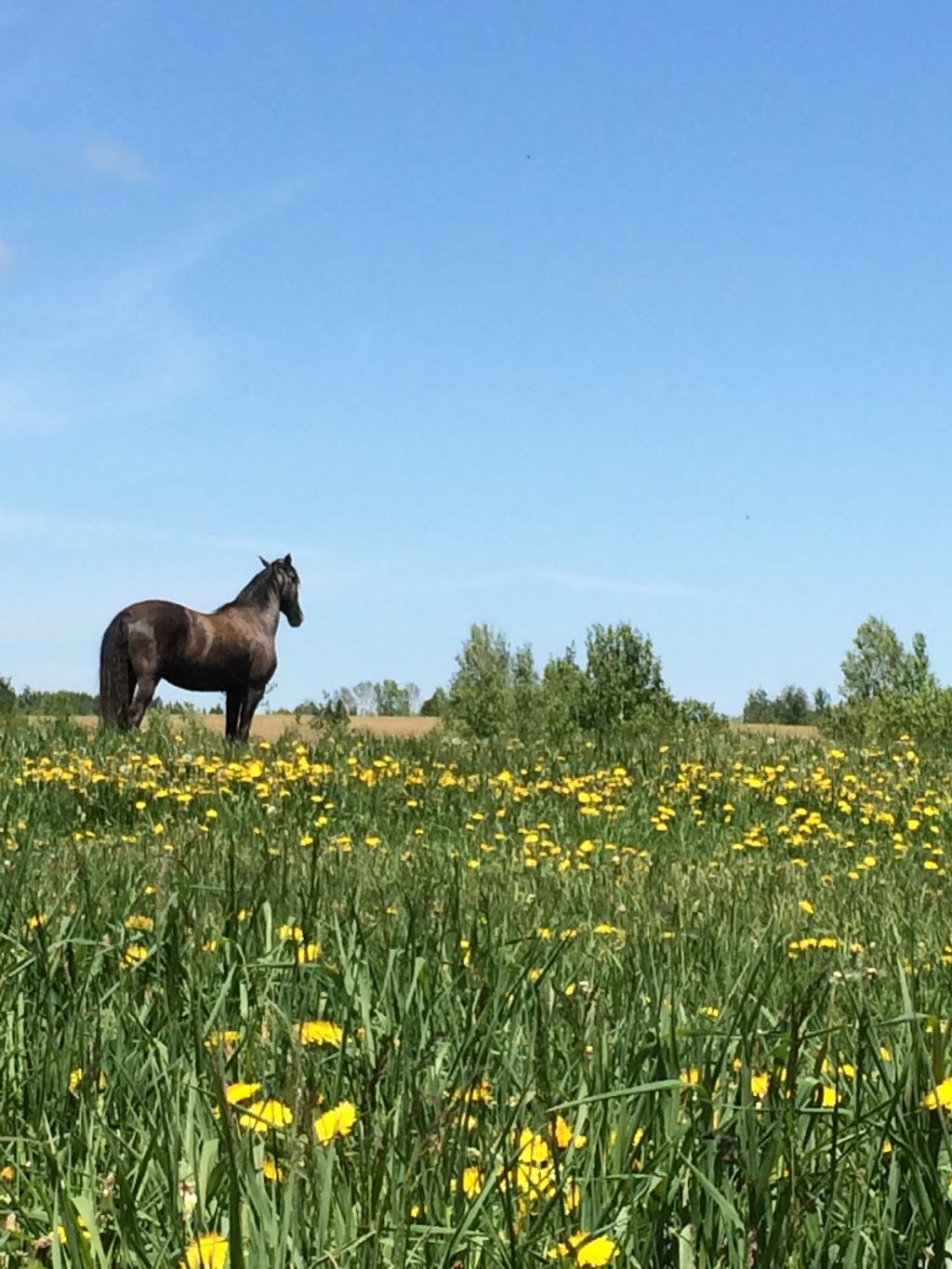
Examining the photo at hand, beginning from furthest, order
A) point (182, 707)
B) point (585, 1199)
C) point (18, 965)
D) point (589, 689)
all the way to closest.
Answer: point (589, 689) < point (182, 707) < point (18, 965) < point (585, 1199)

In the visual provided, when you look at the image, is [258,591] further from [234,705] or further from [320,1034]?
[320,1034]

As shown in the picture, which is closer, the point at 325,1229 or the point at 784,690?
the point at 325,1229

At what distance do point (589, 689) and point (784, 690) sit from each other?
40.3 m

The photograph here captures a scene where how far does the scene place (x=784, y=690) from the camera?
81938 millimetres

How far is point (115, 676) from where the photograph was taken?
19.0 metres

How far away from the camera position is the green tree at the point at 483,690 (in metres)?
49.7

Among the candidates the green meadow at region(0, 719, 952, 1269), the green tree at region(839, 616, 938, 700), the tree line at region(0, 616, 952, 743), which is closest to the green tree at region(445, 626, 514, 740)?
the tree line at region(0, 616, 952, 743)

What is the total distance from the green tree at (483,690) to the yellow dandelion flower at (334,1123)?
41.3 meters

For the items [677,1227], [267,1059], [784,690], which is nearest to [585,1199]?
[677,1227]

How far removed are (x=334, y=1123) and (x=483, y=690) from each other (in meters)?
51.1

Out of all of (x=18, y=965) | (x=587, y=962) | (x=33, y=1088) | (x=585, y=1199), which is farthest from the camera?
(x=587, y=962)

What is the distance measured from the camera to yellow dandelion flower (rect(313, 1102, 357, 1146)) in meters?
2.13

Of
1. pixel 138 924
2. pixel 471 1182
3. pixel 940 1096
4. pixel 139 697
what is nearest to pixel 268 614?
pixel 139 697

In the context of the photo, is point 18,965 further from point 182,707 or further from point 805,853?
point 182,707
